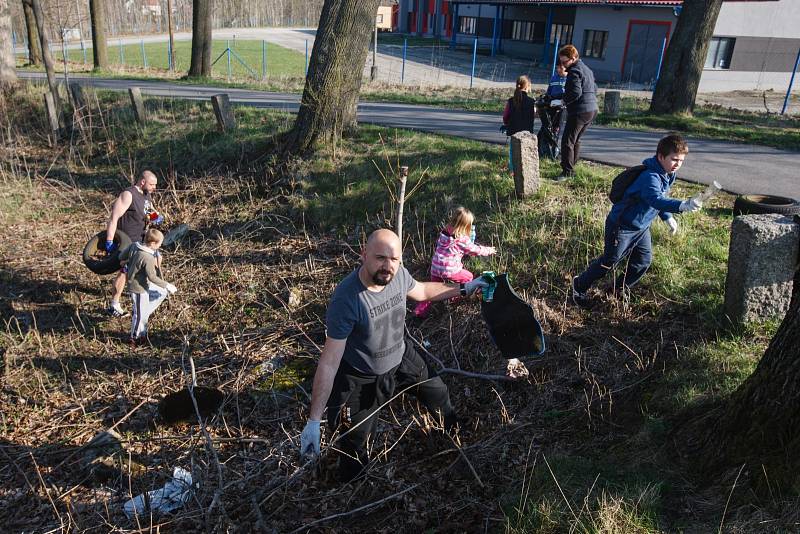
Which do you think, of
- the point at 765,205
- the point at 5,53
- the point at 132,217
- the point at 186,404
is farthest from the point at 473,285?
the point at 5,53

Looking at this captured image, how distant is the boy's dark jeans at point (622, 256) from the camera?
535 centimetres

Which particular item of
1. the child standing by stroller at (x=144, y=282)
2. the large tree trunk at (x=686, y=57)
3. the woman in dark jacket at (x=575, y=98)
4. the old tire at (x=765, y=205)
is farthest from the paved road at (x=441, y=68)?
the child standing by stroller at (x=144, y=282)

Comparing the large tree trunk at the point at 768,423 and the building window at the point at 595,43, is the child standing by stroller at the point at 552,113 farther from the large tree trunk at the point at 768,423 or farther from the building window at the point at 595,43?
the building window at the point at 595,43

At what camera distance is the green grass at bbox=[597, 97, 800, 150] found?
485 inches

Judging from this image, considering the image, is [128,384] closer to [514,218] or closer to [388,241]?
[388,241]

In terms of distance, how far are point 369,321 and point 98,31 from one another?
27.7 metres

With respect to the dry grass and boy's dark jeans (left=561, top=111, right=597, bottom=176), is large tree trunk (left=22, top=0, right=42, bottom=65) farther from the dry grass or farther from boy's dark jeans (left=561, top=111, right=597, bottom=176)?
boy's dark jeans (left=561, top=111, right=597, bottom=176)

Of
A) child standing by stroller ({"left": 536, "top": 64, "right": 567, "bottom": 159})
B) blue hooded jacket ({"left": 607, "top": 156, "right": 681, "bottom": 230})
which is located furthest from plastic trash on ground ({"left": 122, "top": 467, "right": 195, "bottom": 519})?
child standing by stroller ({"left": 536, "top": 64, "right": 567, "bottom": 159})

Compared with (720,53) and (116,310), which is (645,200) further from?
(720,53)

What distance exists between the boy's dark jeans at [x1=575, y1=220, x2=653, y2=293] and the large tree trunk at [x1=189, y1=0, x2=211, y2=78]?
19.4 m

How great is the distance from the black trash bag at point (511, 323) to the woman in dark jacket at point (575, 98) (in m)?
3.68

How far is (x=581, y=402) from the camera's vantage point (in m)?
4.75

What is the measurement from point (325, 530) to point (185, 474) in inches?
44.9

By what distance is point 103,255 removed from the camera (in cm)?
735
